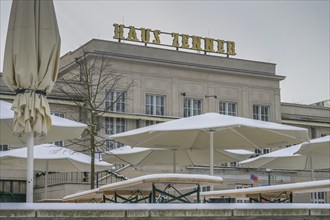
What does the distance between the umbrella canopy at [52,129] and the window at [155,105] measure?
20999mm

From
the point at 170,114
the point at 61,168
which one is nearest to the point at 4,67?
the point at 61,168

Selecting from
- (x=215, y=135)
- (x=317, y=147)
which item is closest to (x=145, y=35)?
(x=317, y=147)

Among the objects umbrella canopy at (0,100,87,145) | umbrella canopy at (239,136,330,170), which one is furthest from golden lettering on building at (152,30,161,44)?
umbrella canopy at (0,100,87,145)

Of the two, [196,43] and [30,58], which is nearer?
[30,58]

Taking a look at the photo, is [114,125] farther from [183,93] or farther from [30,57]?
[30,57]

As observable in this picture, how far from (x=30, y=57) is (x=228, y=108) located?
29714 millimetres

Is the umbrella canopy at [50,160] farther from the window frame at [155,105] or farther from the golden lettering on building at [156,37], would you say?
the golden lettering on building at [156,37]

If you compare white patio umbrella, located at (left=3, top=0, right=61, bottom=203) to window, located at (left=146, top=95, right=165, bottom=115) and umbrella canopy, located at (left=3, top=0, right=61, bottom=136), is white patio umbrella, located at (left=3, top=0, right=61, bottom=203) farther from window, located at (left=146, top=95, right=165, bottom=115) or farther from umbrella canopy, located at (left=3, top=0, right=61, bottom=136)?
window, located at (left=146, top=95, right=165, bottom=115)

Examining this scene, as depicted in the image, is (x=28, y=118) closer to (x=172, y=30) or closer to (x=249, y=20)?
(x=249, y=20)

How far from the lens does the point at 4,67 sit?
26.4ft

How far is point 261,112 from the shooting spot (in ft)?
126

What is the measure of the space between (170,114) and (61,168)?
15169 millimetres

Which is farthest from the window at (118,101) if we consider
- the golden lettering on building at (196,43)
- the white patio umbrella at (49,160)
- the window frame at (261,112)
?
the white patio umbrella at (49,160)

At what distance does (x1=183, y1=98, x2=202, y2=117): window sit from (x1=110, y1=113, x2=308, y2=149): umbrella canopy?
19418 millimetres
